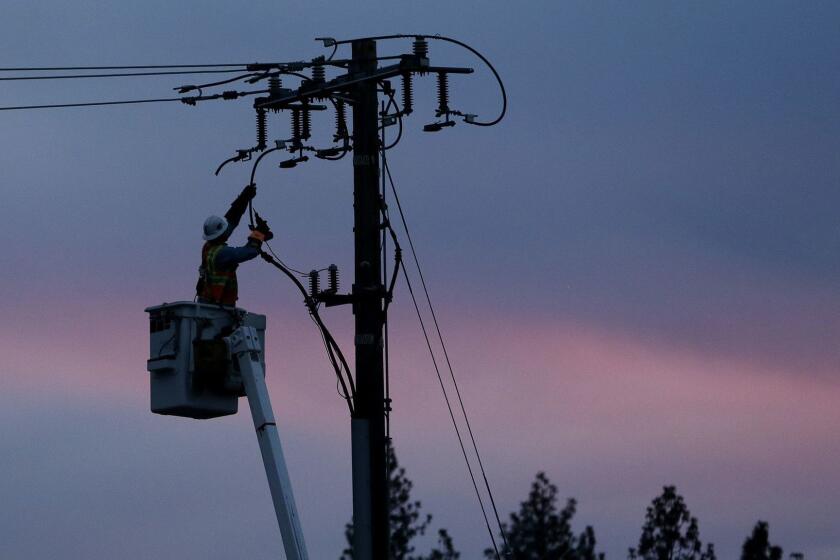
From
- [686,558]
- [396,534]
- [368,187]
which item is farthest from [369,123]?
[396,534]

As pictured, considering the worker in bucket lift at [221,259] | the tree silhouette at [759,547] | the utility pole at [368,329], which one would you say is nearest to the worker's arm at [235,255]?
the worker in bucket lift at [221,259]

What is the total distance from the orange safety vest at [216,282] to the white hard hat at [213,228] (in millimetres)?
248

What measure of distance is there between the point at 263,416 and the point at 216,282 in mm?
1709

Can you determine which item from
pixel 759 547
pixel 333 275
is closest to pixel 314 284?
pixel 333 275

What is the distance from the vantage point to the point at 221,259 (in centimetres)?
2356

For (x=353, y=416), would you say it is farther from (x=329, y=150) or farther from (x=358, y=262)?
(x=329, y=150)

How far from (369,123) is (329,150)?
3.17 ft

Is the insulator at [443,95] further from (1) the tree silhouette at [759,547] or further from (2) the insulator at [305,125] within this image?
(1) the tree silhouette at [759,547]

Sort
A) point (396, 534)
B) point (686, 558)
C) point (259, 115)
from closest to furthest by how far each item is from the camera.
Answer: point (259, 115)
point (686, 558)
point (396, 534)

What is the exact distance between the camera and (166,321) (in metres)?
23.0

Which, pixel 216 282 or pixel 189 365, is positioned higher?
pixel 216 282

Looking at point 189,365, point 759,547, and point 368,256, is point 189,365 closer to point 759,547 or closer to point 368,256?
point 368,256

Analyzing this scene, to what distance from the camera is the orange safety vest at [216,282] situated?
23547mm

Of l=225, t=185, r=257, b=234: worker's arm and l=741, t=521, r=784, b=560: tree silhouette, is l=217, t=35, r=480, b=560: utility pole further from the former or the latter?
l=741, t=521, r=784, b=560: tree silhouette
